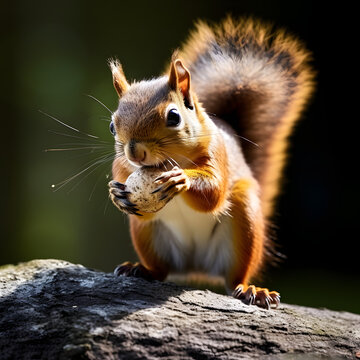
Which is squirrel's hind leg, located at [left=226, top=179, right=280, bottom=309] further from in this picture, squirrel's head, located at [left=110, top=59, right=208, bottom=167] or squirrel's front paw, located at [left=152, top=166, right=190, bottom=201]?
squirrel's front paw, located at [left=152, top=166, right=190, bottom=201]

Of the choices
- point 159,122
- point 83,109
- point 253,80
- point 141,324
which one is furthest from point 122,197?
point 83,109

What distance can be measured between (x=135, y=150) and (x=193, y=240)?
0.53 m

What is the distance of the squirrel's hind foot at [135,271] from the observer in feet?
5.82

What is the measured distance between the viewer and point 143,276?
178 cm

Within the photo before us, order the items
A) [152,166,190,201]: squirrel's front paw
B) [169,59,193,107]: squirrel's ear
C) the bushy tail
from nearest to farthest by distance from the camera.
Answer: [152,166,190,201]: squirrel's front paw, [169,59,193,107]: squirrel's ear, the bushy tail

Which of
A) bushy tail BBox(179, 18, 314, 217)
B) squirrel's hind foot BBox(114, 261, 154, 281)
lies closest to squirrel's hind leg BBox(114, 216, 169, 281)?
squirrel's hind foot BBox(114, 261, 154, 281)

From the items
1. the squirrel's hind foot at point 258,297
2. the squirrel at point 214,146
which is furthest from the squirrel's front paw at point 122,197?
the squirrel's hind foot at point 258,297

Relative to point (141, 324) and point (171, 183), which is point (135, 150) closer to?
point (171, 183)

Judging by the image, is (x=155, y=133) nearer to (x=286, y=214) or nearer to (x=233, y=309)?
(x=233, y=309)

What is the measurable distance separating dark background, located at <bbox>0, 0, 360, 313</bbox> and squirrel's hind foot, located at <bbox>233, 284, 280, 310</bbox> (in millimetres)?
1718

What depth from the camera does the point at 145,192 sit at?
4.75 ft

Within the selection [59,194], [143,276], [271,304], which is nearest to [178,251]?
[143,276]

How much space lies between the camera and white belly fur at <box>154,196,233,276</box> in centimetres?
179

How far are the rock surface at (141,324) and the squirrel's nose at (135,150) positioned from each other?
360 millimetres
